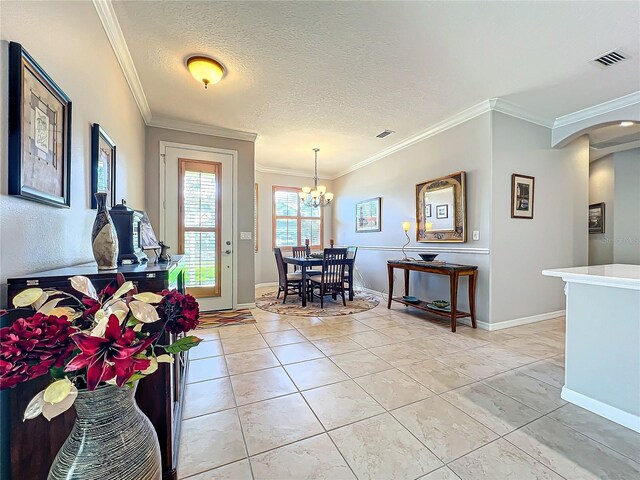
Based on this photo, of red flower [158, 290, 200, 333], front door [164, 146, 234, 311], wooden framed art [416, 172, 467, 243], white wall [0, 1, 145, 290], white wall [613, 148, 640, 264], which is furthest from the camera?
white wall [613, 148, 640, 264]

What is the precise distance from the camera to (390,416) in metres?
1.72

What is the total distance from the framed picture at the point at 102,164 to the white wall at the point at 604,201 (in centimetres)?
724

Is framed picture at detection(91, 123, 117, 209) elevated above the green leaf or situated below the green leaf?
above

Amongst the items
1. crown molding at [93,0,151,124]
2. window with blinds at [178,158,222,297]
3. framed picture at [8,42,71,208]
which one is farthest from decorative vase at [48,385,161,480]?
window with blinds at [178,158,222,297]

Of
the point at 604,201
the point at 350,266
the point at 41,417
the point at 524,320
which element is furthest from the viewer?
the point at 604,201

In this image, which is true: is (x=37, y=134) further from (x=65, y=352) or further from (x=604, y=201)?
(x=604, y=201)

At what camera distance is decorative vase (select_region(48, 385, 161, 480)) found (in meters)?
0.71

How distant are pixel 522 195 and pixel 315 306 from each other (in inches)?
130

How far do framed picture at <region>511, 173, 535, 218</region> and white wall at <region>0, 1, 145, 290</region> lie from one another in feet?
14.0

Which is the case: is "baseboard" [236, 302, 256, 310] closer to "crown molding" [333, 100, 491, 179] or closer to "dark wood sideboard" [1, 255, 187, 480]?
"dark wood sideboard" [1, 255, 187, 480]

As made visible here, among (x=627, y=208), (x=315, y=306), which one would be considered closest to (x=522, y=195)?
(x=627, y=208)

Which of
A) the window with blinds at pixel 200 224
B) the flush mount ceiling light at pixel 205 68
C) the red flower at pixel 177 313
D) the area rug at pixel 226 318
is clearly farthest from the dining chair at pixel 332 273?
the red flower at pixel 177 313

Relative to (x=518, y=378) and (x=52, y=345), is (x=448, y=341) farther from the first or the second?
(x=52, y=345)

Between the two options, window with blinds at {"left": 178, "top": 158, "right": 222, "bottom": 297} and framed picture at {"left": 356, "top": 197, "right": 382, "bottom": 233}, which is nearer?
window with blinds at {"left": 178, "top": 158, "right": 222, "bottom": 297}
